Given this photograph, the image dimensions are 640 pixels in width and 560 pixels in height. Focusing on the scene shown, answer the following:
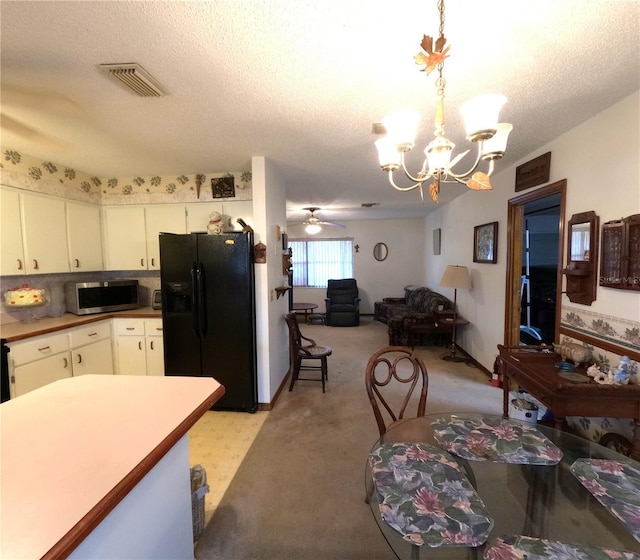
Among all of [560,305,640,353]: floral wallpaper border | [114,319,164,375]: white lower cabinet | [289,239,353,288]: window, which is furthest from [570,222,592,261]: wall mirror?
[289,239,353,288]: window

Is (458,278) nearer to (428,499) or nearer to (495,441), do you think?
(495,441)

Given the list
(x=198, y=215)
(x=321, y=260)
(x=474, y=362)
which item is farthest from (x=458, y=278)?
(x=321, y=260)

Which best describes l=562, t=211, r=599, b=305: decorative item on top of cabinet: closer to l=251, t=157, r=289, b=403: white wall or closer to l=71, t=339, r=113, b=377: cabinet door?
l=251, t=157, r=289, b=403: white wall

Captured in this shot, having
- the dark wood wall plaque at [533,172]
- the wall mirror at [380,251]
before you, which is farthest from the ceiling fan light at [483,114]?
the wall mirror at [380,251]

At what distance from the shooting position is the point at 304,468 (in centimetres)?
216

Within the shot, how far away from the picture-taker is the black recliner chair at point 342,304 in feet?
21.8

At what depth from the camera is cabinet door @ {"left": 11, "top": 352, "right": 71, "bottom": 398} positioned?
2.38 m

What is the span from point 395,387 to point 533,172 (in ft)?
8.48

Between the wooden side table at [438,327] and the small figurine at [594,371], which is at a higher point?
the small figurine at [594,371]

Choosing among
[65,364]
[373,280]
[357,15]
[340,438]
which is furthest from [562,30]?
[373,280]

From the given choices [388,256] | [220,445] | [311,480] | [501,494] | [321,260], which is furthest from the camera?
[321,260]

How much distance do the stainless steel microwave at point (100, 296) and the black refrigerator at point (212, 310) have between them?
0.82 meters

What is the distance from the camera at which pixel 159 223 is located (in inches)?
140

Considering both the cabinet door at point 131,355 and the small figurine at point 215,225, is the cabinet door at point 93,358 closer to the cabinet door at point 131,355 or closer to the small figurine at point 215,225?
the cabinet door at point 131,355
